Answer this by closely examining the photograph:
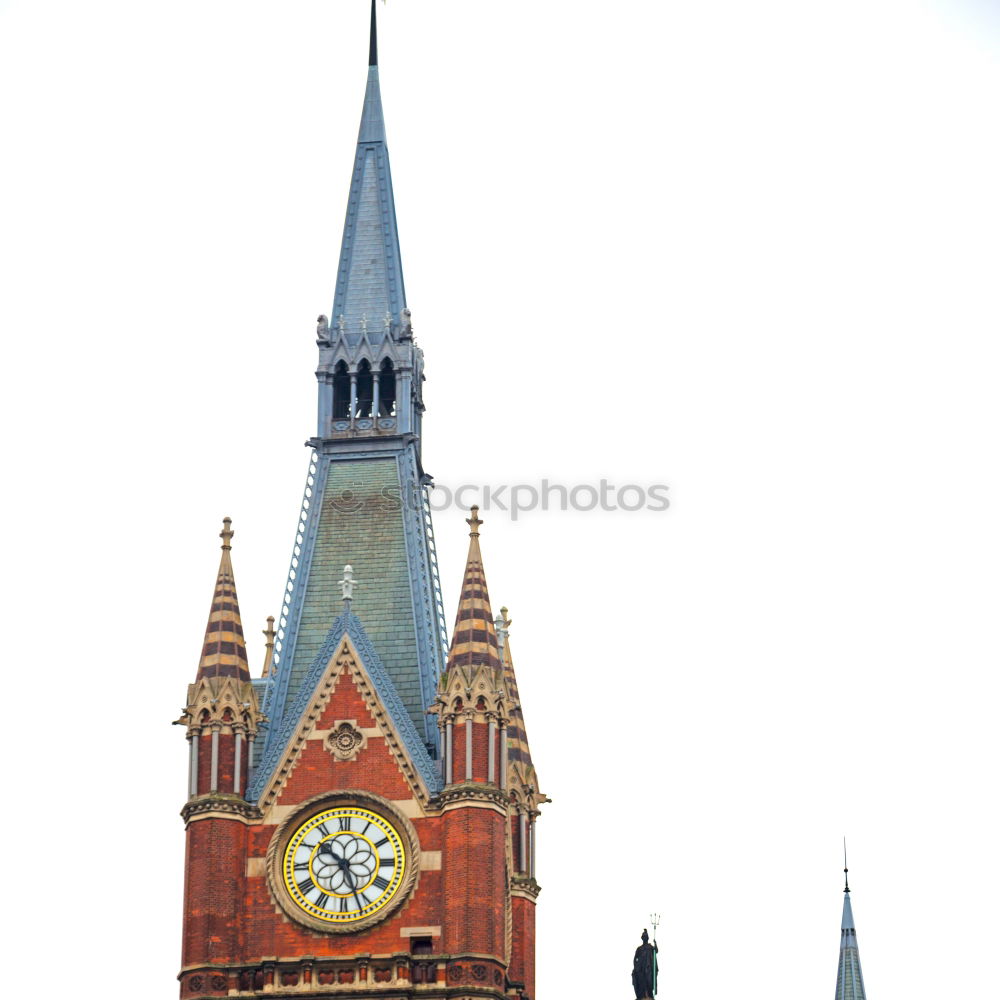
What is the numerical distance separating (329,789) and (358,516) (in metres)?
9.95

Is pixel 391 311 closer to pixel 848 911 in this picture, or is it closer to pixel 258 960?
pixel 258 960

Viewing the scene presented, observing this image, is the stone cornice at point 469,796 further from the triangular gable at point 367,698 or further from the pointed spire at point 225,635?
the pointed spire at point 225,635

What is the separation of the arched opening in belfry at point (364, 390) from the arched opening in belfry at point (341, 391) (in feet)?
1.16

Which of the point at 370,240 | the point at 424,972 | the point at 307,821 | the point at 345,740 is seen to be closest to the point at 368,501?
the point at 345,740

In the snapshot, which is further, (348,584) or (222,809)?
(348,584)

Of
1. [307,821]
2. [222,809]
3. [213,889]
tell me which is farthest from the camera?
[307,821]

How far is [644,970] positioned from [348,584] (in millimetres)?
14285

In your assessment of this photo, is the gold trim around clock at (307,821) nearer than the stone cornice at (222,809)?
Yes

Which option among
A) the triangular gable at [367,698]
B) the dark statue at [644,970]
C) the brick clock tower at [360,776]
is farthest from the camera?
the dark statue at [644,970]

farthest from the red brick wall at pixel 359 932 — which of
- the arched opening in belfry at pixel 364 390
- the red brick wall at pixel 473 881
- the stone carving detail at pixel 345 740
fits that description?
the arched opening in belfry at pixel 364 390

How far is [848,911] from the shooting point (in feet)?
380

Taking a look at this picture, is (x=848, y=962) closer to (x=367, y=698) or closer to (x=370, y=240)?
(x=367, y=698)

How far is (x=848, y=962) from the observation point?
378ft

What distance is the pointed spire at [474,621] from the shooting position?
91562mm
